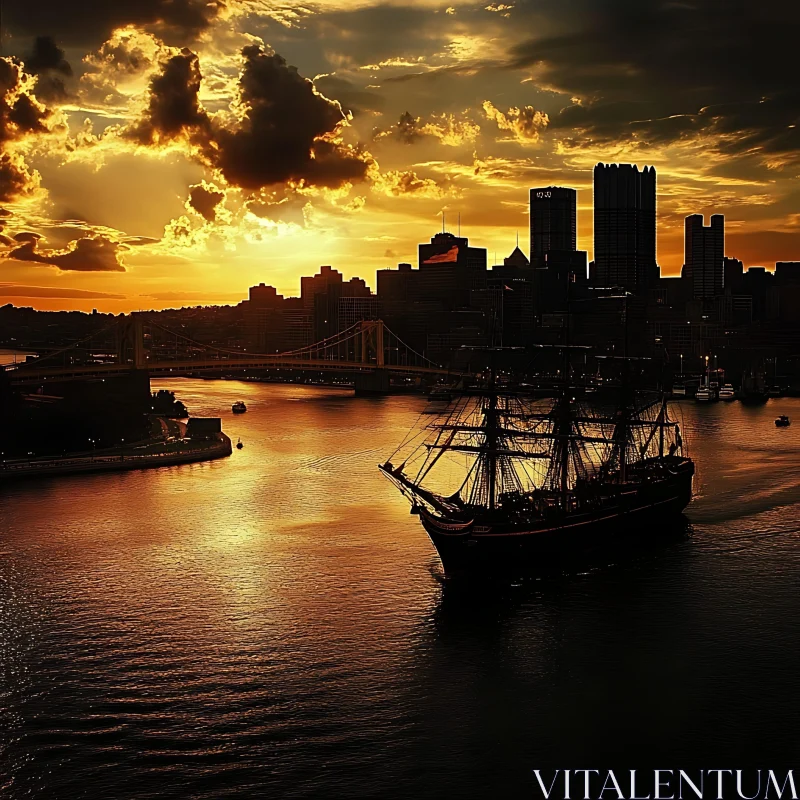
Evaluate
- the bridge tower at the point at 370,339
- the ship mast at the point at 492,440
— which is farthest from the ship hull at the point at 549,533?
the bridge tower at the point at 370,339

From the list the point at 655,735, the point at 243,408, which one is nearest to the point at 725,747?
the point at 655,735

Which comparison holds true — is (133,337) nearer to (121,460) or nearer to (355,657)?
(121,460)

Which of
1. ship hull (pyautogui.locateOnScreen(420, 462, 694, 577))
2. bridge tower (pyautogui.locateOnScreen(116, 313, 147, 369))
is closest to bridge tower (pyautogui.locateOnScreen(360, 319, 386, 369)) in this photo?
bridge tower (pyautogui.locateOnScreen(116, 313, 147, 369))

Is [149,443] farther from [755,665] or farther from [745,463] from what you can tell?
[755,665]

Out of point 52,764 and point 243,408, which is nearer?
point 52,764

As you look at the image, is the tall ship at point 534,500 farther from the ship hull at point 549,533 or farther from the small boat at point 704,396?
the small boat at point 704,396

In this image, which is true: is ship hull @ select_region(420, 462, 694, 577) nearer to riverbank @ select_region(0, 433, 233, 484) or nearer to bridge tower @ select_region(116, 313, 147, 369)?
riverbank @ select_region(0, 433, 233, 484)
